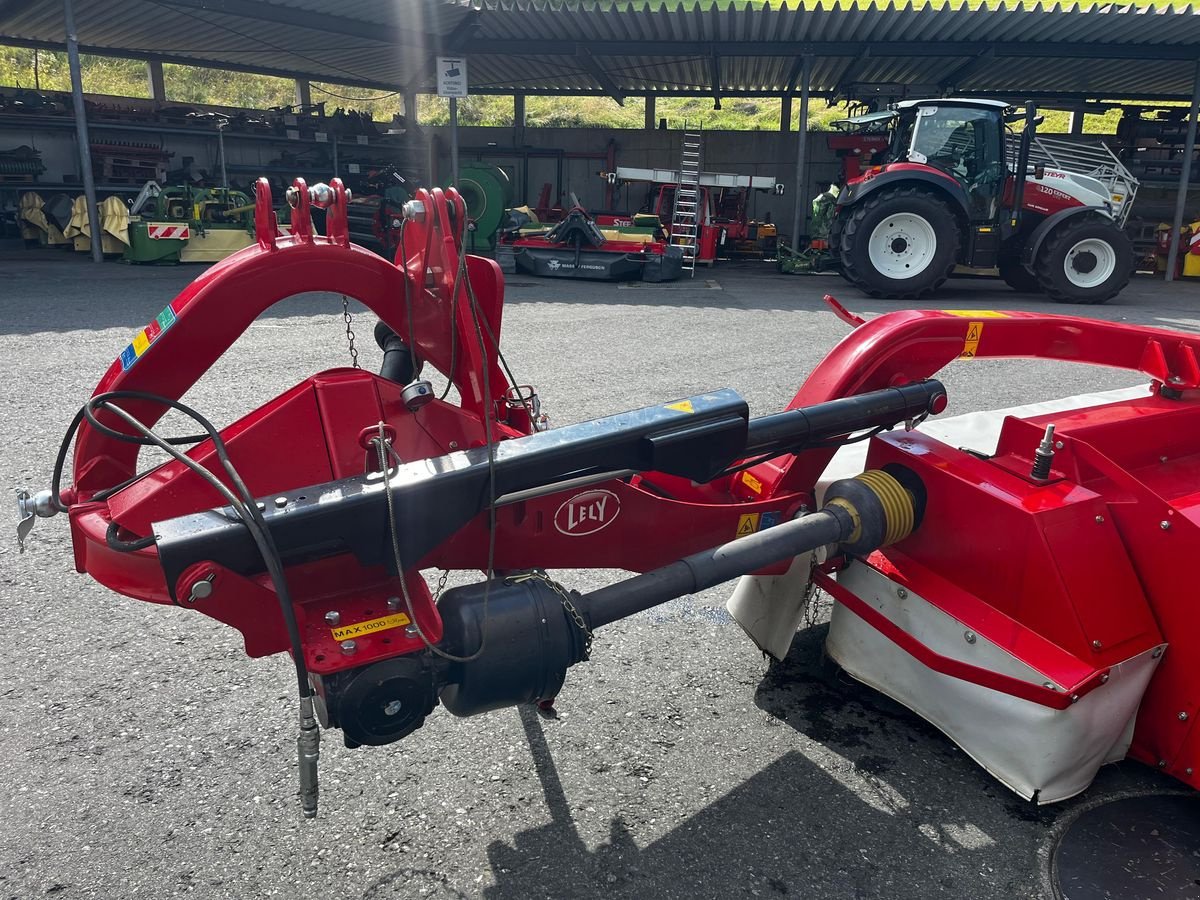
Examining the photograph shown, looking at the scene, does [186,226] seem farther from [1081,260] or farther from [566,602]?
[566,602]

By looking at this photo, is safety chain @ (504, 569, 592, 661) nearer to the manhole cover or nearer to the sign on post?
the manhole cover

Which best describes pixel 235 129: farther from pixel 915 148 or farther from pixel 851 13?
pixel 915 148

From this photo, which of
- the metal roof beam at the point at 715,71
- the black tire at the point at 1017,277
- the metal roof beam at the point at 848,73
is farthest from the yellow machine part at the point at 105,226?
the black tire at the point at 1017,277

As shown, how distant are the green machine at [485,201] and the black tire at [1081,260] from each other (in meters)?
8.37

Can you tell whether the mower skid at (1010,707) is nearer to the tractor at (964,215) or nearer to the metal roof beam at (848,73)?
the tractor at (964,215)

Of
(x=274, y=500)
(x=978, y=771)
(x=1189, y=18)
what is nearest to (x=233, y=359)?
(x=274, y=500)

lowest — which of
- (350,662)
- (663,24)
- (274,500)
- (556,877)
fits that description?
(556,877)

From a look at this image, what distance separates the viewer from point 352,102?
94.1 feet

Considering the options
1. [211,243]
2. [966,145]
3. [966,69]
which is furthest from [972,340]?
[966,69]

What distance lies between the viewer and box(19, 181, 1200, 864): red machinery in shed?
5.78 feet

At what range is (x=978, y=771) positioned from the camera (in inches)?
94.4

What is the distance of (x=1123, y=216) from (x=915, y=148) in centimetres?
357

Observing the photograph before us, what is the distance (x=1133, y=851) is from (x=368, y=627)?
6.05ft

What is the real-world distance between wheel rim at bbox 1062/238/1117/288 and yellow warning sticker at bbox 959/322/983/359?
30.7 ft
